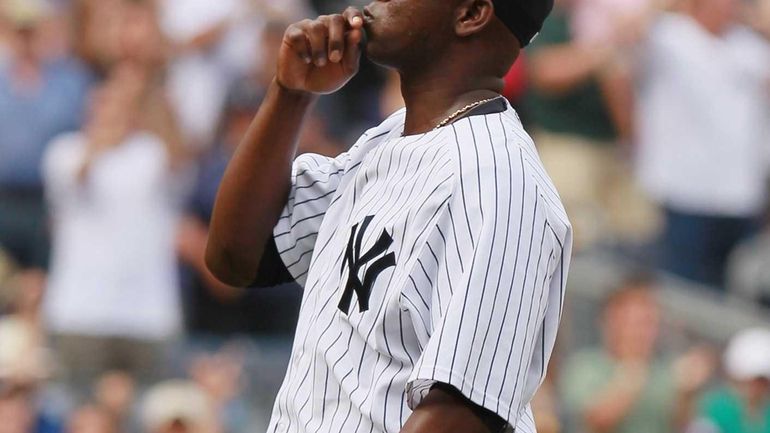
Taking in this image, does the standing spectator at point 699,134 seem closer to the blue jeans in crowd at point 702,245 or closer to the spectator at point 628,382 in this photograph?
the blue jeans in crowd at point 702,245

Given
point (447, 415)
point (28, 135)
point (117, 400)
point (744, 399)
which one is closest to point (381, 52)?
point (447, 415)

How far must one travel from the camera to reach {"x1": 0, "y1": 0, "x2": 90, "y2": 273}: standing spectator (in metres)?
7.96

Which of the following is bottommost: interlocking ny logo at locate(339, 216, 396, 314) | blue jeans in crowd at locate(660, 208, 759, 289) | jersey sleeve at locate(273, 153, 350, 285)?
blue jeans in crowd at locate(660, 208, 759, 289)

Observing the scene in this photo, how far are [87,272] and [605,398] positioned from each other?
2412mm

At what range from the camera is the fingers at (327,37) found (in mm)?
3137

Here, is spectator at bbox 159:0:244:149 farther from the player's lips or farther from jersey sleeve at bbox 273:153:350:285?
the player's lips

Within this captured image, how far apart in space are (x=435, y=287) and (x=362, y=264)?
0.18m

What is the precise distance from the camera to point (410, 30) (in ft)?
9.92

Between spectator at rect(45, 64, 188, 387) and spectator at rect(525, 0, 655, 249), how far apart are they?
192 cm

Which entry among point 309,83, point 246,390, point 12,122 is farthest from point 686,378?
point 309,83

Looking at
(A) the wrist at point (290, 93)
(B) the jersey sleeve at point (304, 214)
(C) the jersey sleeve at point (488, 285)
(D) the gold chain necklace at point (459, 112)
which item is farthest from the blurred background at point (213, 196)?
(C) the jersey sleeve at point (488, 285)

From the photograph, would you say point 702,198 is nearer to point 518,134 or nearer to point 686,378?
point 686,378

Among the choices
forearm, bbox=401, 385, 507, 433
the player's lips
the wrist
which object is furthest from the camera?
the wrist

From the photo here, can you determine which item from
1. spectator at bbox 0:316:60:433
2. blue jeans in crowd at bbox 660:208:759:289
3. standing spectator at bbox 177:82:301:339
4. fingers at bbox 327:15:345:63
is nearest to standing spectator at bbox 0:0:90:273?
standing spectator at bbox 177:82:301:339
